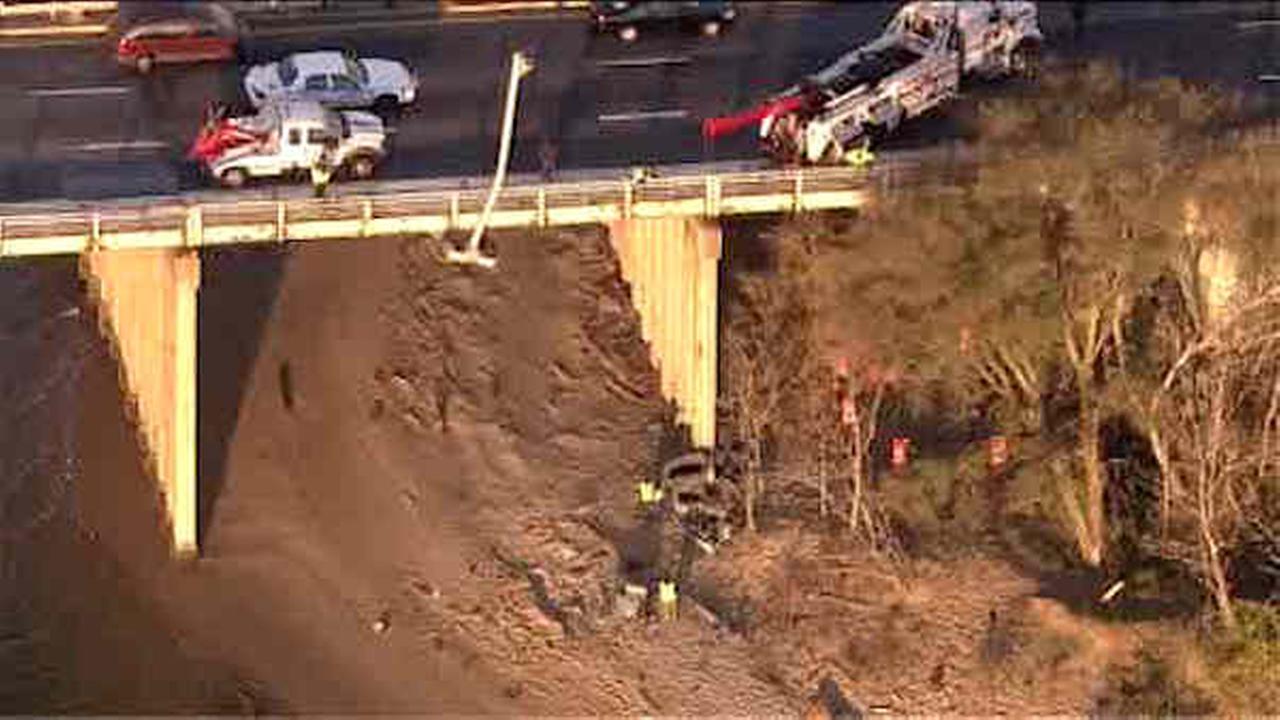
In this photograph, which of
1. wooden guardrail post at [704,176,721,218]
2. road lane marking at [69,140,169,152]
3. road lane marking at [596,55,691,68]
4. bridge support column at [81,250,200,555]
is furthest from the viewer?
→ road lane marking at [596,55,691,68]

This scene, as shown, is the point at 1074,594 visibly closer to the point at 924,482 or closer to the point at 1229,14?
the point at 924,482

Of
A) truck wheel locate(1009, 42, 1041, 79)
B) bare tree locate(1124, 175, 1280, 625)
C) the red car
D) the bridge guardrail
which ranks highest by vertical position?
the bridge guardrail

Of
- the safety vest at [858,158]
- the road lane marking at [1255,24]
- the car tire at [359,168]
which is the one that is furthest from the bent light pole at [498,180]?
the road lane marking at [1255,24]

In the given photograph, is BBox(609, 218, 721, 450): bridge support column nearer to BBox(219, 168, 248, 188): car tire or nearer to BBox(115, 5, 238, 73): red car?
BBox(219, 168, 248, 188): car tire

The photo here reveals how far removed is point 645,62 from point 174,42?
10.3m

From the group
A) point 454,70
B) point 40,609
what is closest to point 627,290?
point 454,70

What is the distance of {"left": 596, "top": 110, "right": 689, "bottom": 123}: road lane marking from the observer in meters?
59.4

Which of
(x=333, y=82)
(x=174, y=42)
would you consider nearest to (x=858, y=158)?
(x=333, y=82)

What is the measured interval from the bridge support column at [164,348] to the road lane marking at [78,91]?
371 centimetres

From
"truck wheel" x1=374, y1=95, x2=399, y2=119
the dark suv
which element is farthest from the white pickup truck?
the dark suv

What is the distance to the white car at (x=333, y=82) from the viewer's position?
2298 inches

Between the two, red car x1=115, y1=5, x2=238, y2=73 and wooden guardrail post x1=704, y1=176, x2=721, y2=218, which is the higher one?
red car x1=115, y1=5, x2=238, y2=73

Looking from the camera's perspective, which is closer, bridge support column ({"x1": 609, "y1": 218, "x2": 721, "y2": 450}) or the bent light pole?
the bent light pole

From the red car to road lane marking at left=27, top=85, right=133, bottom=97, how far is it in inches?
36.1
